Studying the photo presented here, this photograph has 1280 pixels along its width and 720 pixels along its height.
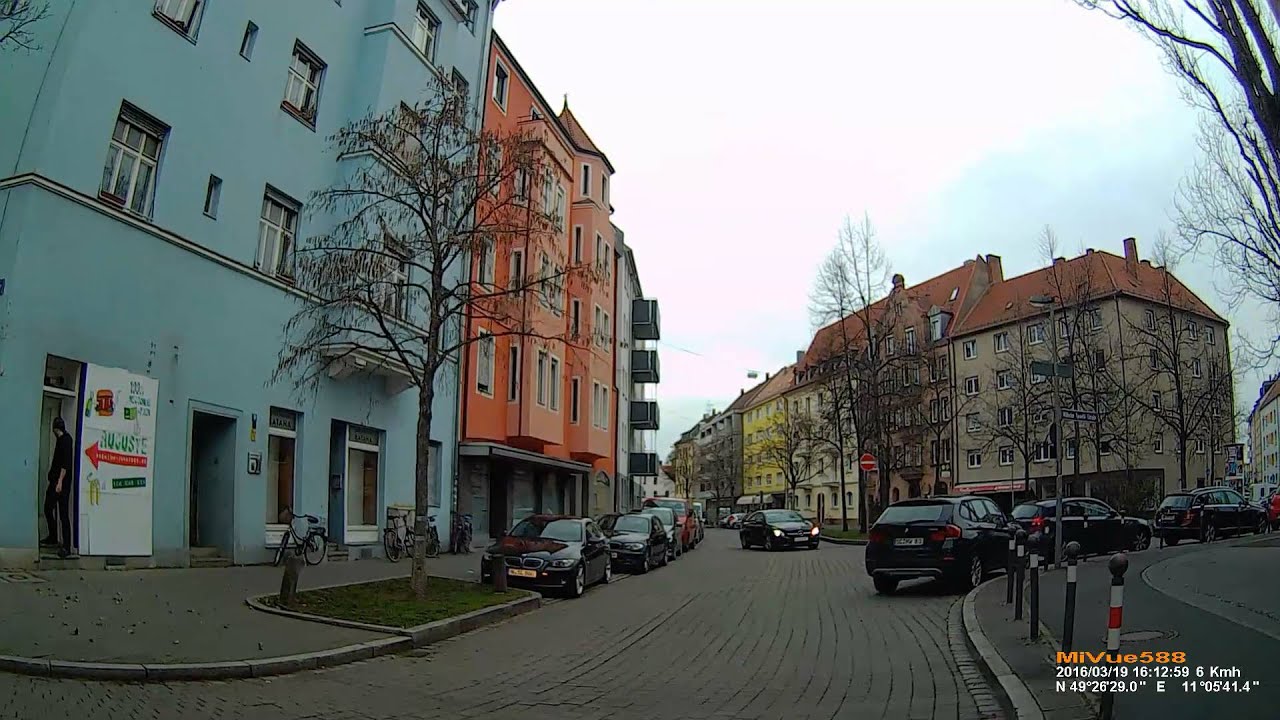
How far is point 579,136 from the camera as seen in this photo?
1693 inches

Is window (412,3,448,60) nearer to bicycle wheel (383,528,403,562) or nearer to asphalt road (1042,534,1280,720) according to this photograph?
bicycle wheel (383,528,403,562)

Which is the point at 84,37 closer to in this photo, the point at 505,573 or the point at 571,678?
the point at 505,573

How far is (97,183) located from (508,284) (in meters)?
6.53

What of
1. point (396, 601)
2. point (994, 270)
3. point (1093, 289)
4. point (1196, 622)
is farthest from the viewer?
point (994, 270)

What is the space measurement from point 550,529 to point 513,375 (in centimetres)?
1235

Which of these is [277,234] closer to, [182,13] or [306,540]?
[182,13]

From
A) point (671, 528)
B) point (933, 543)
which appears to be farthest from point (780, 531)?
point (933, 543)

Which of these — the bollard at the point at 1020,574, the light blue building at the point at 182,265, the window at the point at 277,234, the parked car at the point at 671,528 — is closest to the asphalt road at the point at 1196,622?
the bollard at the point at 1020,574

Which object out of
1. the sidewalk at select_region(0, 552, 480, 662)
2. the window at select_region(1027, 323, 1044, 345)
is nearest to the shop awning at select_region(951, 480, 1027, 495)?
the window at select_region(1027, 323, 1044, 345)

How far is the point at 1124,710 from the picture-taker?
6.61m

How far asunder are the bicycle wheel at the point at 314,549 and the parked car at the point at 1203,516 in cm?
2447

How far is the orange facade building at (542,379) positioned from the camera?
2923cm

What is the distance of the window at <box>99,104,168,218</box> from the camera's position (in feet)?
51.1

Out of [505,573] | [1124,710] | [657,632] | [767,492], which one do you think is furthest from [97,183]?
[767,492]
